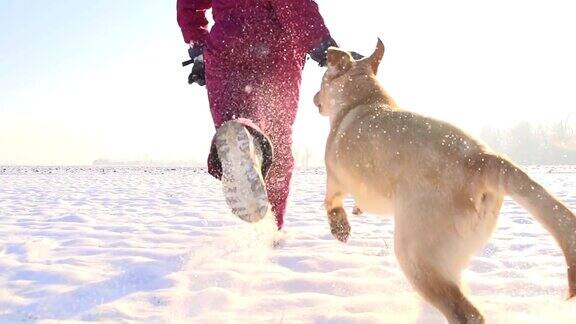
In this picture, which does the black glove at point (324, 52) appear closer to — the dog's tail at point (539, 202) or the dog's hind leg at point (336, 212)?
the dog's hind leg at point (336, 212)

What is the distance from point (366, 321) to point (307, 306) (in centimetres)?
37

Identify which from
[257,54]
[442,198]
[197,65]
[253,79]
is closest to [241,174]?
[253,79]

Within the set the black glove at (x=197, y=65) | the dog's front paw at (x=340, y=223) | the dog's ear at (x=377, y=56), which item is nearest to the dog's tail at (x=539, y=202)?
the dog's front paw at (x=340, y=223)

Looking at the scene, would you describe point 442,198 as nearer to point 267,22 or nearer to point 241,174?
point 241,174

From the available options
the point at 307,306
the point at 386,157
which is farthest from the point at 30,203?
the point at 386,157

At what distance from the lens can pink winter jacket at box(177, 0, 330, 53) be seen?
3643 mm

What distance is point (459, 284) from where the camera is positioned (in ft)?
6.66

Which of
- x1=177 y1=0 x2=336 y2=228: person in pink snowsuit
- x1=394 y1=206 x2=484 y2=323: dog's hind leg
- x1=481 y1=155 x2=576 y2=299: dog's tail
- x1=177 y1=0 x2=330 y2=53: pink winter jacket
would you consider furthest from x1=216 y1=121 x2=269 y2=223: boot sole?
x1=481 y1=155 x2=576 y2=299: dog's tail

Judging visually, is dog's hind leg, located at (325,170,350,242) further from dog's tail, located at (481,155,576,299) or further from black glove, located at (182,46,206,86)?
black glove, located at (182,46,206,86)

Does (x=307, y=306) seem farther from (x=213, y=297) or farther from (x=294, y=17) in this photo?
(x=294, y=17)

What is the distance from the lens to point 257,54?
3.74m

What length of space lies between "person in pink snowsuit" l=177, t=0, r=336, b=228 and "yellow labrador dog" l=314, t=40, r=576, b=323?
1244 mm

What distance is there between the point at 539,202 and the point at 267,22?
238cm

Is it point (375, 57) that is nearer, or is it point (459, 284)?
point (459, 284)
